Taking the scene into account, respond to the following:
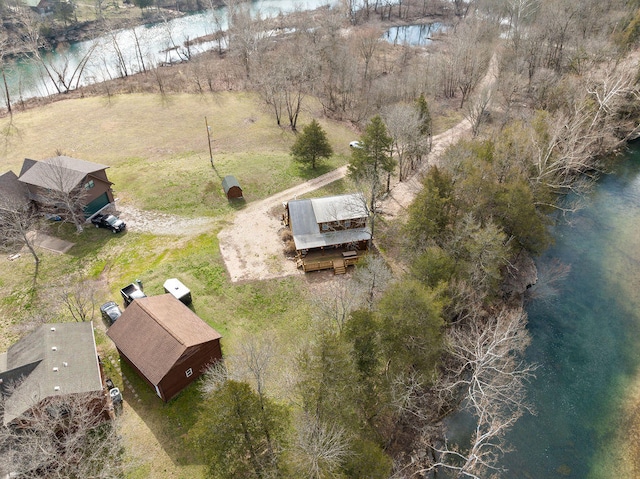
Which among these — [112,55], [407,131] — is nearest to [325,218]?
[407,131]

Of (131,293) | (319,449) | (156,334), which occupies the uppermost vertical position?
(319,449)

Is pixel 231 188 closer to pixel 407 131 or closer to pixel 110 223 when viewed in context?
pixel 110 223

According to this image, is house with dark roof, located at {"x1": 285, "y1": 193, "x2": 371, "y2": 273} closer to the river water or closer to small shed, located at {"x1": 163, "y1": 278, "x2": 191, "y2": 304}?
small shed, located at {"x1": 163, "y1": 278, "x2": 191, "y2": 304}

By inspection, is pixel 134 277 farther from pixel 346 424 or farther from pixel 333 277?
pixel 346 424

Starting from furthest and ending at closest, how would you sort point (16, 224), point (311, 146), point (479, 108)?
1. point (479, 108)
2. point (311, 146)
3. point (16, 224)

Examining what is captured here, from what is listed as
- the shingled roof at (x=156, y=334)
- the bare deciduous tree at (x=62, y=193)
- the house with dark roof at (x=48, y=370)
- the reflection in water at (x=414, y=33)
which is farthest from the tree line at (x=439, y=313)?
the reflection in water at (x=414, y=33)

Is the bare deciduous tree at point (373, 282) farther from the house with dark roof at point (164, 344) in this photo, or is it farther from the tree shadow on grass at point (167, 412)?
the tree shadow on grass at point (167, 412)
